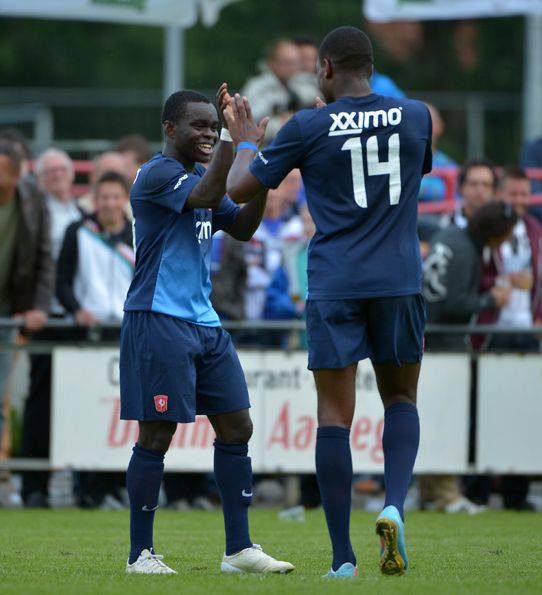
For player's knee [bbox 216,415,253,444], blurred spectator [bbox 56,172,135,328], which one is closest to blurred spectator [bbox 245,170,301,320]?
blurred spectator [bbox 56,172,135,328]

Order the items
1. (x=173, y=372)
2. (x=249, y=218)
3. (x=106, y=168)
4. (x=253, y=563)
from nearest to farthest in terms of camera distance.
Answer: (x=173, y=372)
(x=253, y=563)
(x=249, y=218)
(x=106, y=168)

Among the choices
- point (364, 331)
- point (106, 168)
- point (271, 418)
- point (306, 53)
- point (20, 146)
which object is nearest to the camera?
point (364, 331)

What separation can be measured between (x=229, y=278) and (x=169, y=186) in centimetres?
481

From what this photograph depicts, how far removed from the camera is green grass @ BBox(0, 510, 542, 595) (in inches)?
271

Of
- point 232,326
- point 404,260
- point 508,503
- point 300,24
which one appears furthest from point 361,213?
point 300,24

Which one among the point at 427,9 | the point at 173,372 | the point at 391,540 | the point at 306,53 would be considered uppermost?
the point at 427,9

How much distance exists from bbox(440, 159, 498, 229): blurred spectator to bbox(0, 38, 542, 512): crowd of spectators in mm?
14

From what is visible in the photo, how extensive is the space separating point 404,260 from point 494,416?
495cm

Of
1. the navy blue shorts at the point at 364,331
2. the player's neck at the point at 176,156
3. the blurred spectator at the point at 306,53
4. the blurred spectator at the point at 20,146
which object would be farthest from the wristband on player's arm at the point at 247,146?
the blurred spectator at the point at 306,53

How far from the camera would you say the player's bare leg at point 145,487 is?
7.46 meters

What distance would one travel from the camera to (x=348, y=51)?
23.9ft

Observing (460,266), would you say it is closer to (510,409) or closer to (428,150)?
(510,409)

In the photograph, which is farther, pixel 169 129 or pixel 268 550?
pixel 268 550

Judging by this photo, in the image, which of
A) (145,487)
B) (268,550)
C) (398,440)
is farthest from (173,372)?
(268,550)
